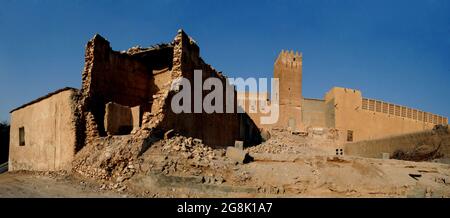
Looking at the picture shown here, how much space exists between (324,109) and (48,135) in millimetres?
26718

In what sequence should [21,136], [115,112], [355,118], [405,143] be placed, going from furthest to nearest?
1. [355,118]
2. [21,136]
3. [405,143]
4. [115,112]

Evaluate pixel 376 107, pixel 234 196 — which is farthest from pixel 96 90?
pixel 376 107

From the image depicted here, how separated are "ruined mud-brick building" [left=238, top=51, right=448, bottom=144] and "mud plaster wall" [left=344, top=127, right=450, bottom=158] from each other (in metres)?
11.9

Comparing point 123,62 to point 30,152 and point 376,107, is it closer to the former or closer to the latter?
point 30,152

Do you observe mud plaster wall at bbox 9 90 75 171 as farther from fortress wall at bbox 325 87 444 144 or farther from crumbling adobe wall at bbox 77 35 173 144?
fortress wall at bbox 325 87 444 144

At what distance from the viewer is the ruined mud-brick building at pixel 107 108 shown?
38.1ft

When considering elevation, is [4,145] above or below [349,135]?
below

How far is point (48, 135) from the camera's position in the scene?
1257 cm

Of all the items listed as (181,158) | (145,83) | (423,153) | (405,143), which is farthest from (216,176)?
(405,143)

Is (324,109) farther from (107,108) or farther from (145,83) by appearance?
(107,108)

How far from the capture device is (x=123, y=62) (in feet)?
47.5

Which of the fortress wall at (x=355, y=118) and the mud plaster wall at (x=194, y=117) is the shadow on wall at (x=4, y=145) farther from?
the fortress wall at (x=355, y=118)

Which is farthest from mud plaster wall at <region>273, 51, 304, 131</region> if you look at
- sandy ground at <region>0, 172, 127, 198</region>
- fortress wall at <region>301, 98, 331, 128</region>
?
sandy ground at <region>0, 172, 127, 198</region>
